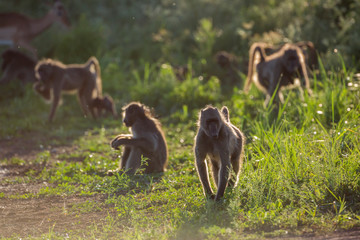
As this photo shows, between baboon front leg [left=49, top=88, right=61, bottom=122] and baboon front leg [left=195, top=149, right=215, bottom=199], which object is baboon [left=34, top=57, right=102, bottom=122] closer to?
baboon front leg [left=49, top=88, right=61, bottom=122]

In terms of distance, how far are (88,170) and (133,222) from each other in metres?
2.76

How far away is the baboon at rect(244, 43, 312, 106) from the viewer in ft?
32.4

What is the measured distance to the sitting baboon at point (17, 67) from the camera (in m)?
14.0

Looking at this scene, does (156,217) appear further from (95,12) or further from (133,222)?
(95,12)

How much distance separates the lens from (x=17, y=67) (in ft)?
46.1

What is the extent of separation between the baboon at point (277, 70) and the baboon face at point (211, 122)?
381 cm

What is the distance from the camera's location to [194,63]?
14.7 metres

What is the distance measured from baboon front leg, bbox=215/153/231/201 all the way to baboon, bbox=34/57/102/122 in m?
6.46

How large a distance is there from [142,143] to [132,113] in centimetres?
46

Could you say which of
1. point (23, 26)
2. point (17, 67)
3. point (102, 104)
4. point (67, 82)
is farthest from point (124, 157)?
point (23, 26)

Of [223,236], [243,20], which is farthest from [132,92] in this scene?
[223,236]

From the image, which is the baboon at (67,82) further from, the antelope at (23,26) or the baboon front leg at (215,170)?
the baboon front leg at (215,170)

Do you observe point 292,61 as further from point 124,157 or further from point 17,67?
point 17,67

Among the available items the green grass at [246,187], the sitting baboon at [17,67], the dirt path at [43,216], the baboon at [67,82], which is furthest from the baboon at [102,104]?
the dirt path at [43,216]
